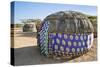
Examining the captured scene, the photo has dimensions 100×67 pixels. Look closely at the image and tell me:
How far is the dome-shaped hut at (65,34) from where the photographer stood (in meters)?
2.60

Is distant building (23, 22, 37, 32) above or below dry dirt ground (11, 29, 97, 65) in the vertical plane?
above

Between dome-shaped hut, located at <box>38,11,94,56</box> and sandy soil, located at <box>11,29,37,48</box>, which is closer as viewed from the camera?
sandy soil, located at <box>11,29,37,48</box>

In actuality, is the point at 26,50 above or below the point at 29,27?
below

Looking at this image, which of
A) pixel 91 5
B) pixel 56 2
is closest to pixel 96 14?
pixel 91 5

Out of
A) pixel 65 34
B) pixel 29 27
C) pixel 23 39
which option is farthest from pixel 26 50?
pixel 65 34

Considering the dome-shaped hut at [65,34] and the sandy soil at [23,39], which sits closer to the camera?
the sandy soil at [23,39]

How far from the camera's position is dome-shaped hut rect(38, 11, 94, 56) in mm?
2604

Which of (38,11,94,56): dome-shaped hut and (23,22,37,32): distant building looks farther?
(38,11,94,56): dome-shaped hut

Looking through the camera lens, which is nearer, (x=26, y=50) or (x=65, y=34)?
(x=26, y=50)

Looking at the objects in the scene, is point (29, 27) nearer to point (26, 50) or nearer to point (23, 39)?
point (23, 39)

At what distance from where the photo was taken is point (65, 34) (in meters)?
2.68

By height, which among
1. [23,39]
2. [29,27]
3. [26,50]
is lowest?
[26,50]

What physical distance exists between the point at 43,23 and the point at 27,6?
0.29 m
